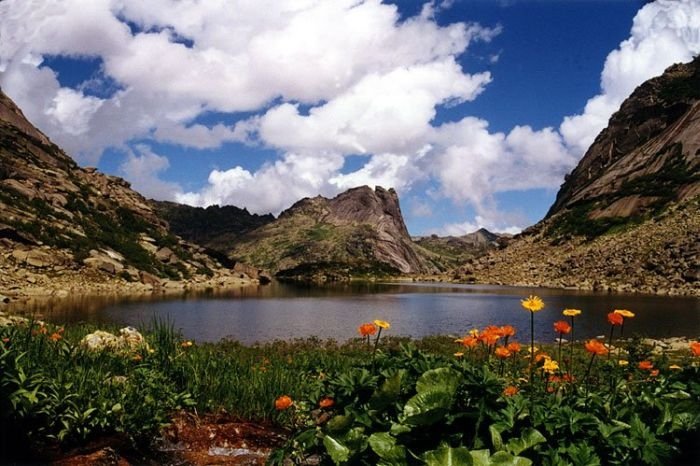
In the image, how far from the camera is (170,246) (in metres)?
116

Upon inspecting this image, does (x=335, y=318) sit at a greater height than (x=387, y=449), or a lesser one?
lesser

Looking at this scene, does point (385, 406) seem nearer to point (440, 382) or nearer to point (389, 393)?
point (389, 393)

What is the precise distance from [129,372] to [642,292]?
9463 cm

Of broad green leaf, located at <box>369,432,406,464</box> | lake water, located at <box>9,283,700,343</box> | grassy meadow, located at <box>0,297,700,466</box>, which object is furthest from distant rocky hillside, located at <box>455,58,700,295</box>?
broad green leaf, located at <box>369,432,406,464</box>

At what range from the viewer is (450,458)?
3.30 metres

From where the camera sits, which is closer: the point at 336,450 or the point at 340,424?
the point at 336,450

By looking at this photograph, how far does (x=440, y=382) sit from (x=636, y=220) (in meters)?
140

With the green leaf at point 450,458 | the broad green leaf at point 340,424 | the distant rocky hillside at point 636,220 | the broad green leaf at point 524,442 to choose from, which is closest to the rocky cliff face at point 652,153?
the distant rocky hillside at point 636,220

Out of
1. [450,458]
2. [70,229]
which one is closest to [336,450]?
[450,458]

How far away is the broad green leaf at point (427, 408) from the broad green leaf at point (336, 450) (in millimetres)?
569

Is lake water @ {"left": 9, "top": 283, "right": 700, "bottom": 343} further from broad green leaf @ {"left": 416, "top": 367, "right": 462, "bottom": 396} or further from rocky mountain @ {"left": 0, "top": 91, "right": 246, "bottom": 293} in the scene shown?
broad green leaf @ {"left": 416, "top": 367, "right": 462, "bottom": 396}

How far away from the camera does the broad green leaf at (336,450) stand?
13.7ft

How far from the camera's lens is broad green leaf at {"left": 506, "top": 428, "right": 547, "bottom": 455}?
4.01 m

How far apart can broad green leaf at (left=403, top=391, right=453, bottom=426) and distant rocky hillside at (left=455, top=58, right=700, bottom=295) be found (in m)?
92.0
